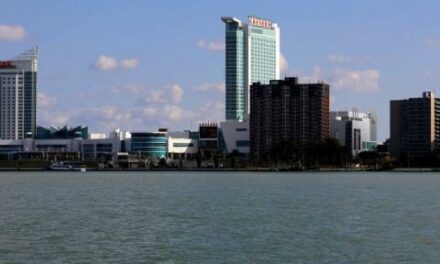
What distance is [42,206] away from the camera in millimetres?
73812

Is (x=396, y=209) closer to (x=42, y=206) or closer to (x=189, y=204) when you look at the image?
(x=189, y=204)

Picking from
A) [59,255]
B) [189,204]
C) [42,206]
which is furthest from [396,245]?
[42,206]

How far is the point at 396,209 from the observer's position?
231 feet

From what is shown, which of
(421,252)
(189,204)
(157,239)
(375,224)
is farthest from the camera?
(189,204)

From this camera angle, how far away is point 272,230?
51344mm

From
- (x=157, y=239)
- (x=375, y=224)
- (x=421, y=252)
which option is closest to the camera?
(x=421, y=252)

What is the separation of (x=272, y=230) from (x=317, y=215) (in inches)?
488

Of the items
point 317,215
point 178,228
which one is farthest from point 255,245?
point 317,215

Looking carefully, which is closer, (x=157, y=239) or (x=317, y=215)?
(x=157, y=239)

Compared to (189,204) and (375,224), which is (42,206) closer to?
(189,204)

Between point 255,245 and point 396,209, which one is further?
point 396,209

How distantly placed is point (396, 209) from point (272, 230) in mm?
22314

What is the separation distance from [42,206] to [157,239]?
98.5 ft

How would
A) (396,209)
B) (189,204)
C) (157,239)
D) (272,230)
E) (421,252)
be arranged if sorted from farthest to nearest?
(189,204), (396,209), (272,230), (157,239), (421,252)
